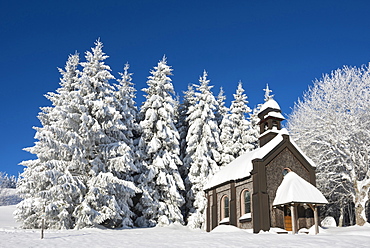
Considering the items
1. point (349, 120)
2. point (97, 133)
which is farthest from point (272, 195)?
point (97, 133)

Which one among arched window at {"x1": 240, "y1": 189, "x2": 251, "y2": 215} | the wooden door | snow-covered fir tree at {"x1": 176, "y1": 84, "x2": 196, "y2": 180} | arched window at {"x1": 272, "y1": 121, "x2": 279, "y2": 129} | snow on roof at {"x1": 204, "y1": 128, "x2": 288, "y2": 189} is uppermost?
snow-covered fir tree at {"x1": 176, "y1": 84, "x2": 196, "y2": 180}

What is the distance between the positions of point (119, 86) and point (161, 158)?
27.2 feet

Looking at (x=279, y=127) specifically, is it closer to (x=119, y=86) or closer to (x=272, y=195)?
(x=272, y=195)

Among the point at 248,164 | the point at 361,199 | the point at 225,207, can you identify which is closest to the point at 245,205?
the point at 248,164

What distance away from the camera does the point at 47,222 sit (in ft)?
76.7

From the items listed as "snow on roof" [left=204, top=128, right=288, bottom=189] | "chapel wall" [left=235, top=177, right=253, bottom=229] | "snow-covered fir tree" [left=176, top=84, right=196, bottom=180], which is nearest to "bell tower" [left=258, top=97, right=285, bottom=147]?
"snow on roof" [left=204, top=128, right=288, bottom=189]

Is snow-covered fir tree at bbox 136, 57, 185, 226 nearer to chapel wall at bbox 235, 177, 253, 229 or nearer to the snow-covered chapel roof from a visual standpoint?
the snow-covered chapel roof

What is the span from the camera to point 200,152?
34.6 meters

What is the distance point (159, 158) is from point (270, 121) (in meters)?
10.7

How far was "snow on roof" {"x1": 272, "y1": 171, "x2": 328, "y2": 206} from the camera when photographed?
20797 millimetres

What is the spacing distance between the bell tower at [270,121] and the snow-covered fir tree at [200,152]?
8278mm

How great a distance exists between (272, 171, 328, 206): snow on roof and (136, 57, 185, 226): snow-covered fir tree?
11143mm

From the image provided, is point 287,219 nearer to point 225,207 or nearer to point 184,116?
point 225,207

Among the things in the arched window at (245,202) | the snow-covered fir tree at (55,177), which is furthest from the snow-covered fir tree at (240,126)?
the snow-covered fir tree at (55,177)
